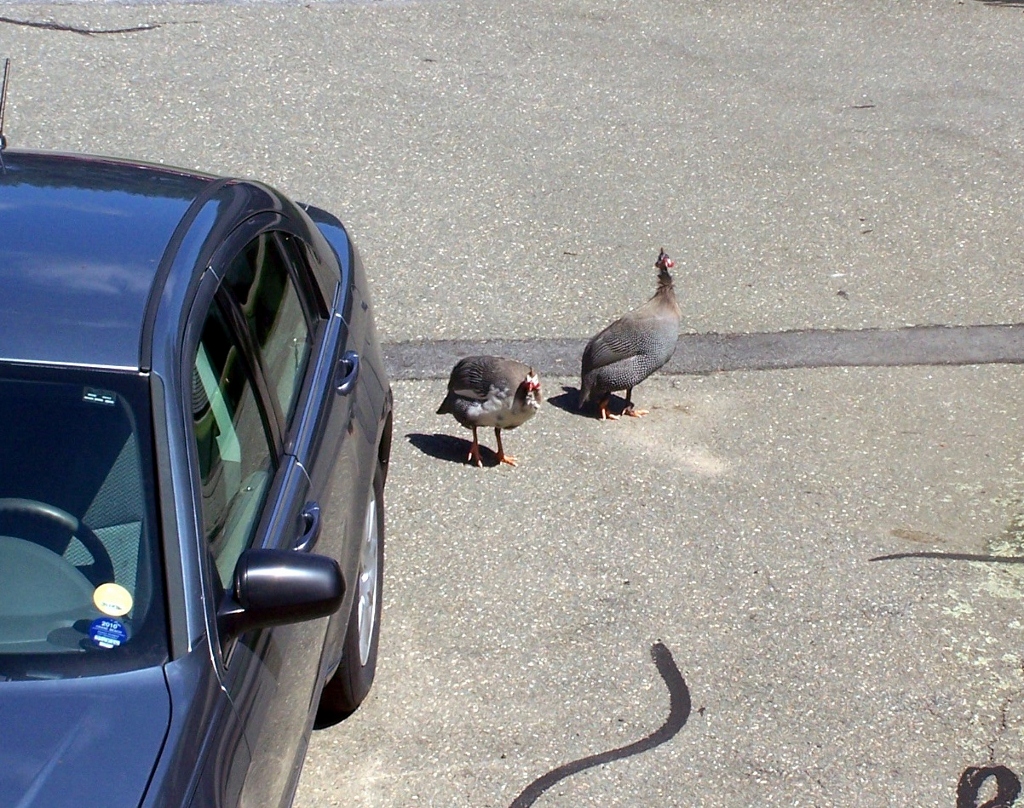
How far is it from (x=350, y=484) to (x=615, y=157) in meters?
6.35

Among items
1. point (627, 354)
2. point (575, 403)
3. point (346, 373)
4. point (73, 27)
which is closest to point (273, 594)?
point (346, 373)

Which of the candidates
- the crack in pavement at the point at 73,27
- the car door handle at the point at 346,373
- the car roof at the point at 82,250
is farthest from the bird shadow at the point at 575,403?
the crack in pavement at the point at 73,27

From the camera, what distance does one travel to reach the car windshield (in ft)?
8.36

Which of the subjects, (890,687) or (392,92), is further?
Result: (392,92)

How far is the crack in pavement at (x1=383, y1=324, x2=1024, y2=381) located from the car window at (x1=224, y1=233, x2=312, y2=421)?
2855 mm

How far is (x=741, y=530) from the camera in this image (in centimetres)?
552

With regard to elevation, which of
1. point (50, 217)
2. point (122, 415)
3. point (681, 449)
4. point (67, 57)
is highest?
point (50, 217)

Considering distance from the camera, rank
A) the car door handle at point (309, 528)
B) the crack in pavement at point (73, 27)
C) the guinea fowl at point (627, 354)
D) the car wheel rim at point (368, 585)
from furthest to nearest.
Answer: the crack in pavement at point (73, 27)
the guinea fowl at point (627, 354)
the car wheel rim at point (368, 585)
the car door handle at point (309, 528)

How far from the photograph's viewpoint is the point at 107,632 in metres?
2.57

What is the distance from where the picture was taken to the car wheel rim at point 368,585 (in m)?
4.21

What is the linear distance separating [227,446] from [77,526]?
0.47m

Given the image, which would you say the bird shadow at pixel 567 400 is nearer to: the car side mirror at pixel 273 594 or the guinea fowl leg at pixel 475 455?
the guinea fowl leg at pixel 475 455

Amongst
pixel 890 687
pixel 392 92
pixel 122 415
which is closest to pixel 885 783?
pixel 890 687

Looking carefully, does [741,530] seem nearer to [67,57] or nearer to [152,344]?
[152,344]
